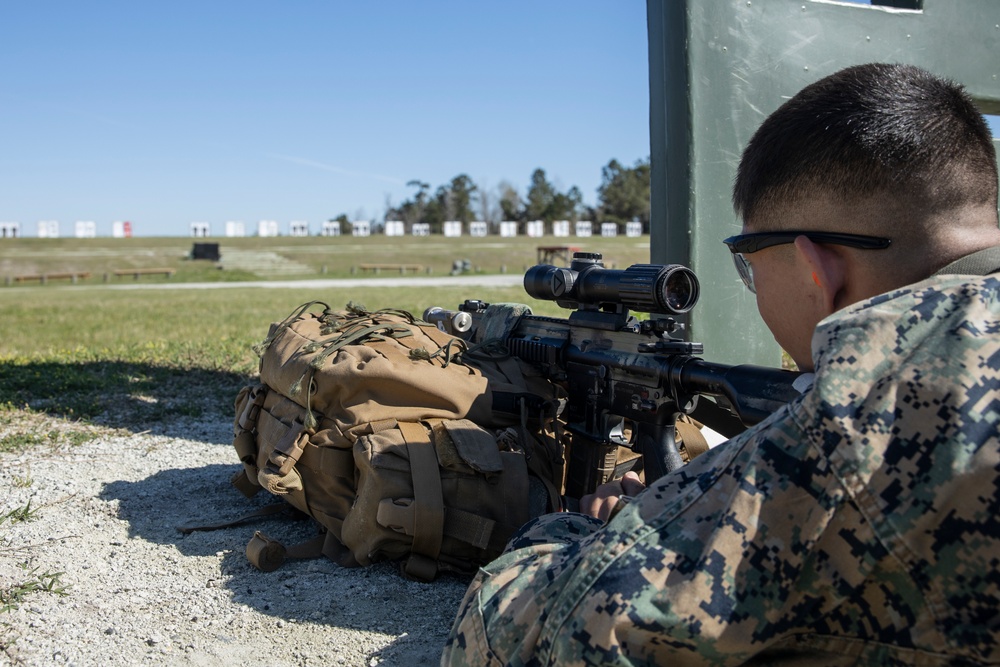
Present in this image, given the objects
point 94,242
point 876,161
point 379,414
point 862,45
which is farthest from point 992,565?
point 94,242

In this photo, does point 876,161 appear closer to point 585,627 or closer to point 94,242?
point 585,627

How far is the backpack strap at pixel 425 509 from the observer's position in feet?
9.95

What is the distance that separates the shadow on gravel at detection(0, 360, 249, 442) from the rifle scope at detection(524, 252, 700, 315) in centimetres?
271

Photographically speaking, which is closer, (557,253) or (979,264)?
(979,264)

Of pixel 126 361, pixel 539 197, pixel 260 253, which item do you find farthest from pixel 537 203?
pixel 126 361

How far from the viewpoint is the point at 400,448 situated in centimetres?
312

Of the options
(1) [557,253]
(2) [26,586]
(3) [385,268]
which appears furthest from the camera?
(1) [557,253]

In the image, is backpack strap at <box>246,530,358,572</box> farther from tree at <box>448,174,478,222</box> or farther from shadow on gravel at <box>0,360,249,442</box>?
tree at <box>448,174,478,222</box>

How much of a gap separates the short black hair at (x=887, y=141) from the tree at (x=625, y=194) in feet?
286

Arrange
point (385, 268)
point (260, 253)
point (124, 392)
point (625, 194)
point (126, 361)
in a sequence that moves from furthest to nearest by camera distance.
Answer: point (625, 194) → point (260, 253) → point (385, 268) → point (126, 361) → point (124, 392)

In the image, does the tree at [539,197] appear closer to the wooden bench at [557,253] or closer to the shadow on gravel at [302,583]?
the wooden bench at [557,253]

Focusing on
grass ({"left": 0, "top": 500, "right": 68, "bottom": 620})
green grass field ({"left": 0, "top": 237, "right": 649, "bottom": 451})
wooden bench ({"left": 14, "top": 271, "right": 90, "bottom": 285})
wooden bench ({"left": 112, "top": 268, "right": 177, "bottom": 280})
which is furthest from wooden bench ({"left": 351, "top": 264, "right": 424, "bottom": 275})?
Answer: grass ({"left": 0, "top": 500, "right": 68, "bottom": 620})

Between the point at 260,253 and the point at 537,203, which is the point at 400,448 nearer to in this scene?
the point at 260,253

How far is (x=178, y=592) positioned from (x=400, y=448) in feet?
3.13
